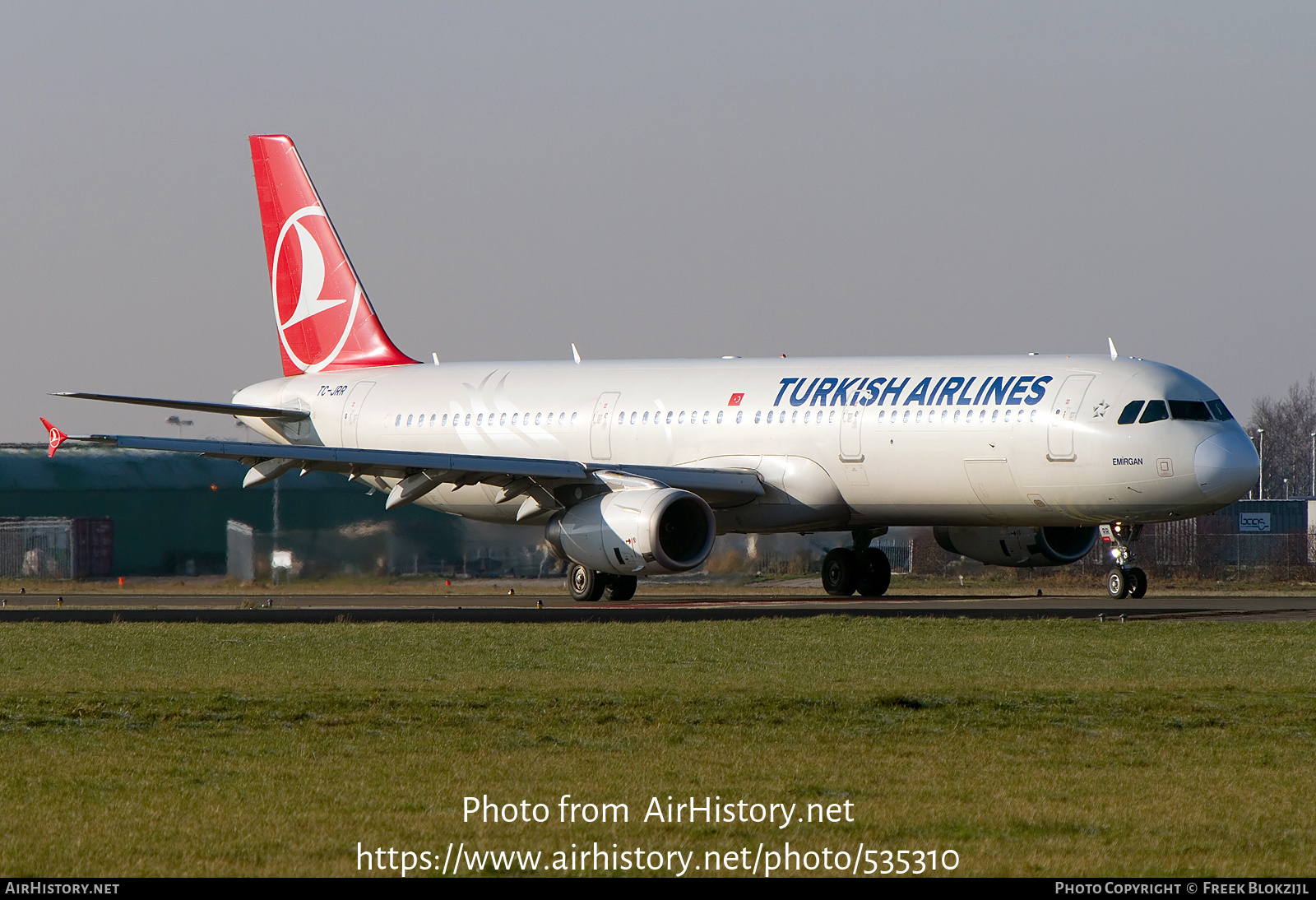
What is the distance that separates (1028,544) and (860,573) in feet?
10.6

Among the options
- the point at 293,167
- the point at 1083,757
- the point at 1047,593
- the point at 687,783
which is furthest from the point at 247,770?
the point at 293,167

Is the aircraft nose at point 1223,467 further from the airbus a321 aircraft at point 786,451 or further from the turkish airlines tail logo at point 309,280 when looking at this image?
the turkish airlines tail logo at point 309,280

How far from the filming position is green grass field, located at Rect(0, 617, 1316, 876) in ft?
26.2

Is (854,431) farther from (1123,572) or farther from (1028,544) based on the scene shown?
(1123,572)

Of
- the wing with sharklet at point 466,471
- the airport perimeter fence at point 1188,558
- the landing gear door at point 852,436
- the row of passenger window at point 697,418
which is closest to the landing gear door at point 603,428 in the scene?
the row of passenger window at point 697,418

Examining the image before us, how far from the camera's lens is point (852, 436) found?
27.8 m

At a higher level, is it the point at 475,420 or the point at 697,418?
the point at 475,420

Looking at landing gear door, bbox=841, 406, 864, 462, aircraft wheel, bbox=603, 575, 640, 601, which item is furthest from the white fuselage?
aircraft wheel, bbox=603, 575, 640, 601

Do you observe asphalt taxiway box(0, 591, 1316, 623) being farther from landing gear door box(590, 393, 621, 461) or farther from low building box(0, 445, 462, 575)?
low building box(0, 445, 462, 575)

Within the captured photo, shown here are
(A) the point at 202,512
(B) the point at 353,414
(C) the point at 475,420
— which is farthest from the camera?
(A) the point at 202,512

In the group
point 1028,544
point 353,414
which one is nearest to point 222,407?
point 353,414

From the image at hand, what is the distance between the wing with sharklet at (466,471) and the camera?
2758 cm

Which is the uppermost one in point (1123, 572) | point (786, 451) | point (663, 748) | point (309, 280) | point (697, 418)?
point (309, 280)

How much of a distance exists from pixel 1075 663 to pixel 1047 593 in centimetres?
1690
